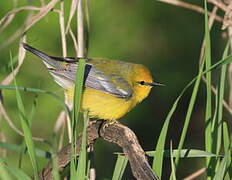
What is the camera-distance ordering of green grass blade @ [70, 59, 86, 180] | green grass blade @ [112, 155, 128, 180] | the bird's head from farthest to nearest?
1. the bird's head
2. green grass blade @ [112, 155, 128, 180]
3. green grass blade @ [70, 59, 86, 180]

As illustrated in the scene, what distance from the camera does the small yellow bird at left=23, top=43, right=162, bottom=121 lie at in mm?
2768

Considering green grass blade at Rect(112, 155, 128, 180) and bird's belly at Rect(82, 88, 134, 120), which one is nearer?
green grass blade at Rect(112, 155, 128, 180)

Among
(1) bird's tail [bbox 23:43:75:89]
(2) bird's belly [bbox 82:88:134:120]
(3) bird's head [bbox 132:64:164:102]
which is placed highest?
(1) bird's tail [bbox 23:43:75:89]

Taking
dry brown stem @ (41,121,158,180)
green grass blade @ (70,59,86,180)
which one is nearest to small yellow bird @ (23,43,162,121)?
dry brown stem @ (41,121,158,180)

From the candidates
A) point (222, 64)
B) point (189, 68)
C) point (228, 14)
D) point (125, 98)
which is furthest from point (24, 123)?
point (189, 68)

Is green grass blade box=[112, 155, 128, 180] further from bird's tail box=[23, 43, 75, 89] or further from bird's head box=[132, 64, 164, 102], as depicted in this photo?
bird's head box=[132, 64, 164, 102]

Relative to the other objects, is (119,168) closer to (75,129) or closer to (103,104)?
Result: (75,129)

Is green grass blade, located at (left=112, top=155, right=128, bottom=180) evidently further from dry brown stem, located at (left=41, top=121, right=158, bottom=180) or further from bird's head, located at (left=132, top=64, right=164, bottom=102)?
bird's head, located at (left=132, top=64, right=164, bottom=102)

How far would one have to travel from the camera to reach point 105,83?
9.77 ft

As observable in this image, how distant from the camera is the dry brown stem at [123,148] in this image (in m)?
1.77

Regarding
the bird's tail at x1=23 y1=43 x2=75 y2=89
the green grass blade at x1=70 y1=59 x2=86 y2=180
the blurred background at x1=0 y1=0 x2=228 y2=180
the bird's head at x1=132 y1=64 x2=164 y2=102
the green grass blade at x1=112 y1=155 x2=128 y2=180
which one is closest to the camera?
the green grass blade at x1=70 y1=59 x2=86 y2=180

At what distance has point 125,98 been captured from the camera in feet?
9.71

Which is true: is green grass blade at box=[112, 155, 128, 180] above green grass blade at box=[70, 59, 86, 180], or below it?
below

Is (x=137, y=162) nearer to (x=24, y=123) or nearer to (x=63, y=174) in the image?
(x=24, y=123)
